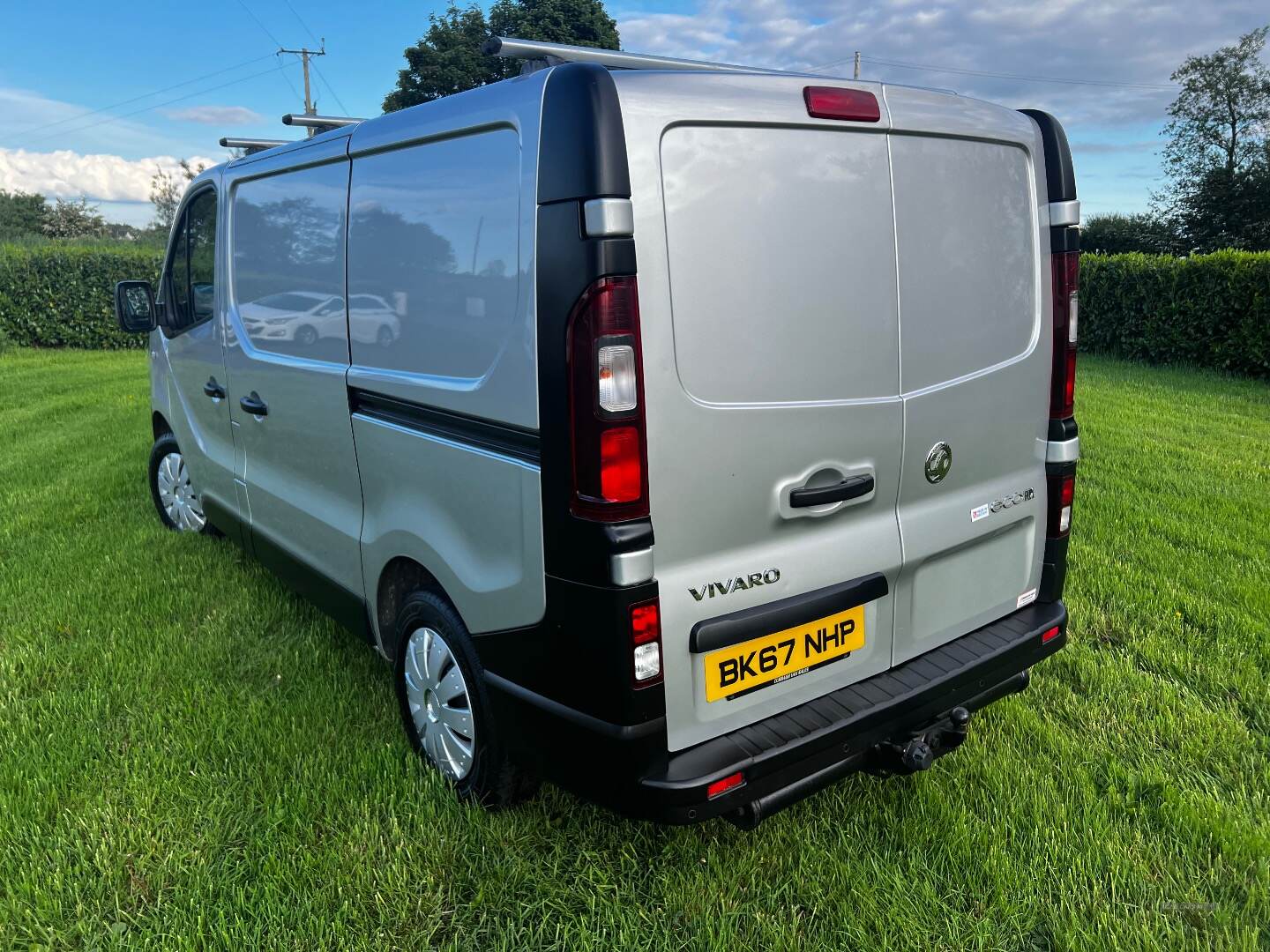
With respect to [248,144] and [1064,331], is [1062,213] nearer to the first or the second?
[1064,331]

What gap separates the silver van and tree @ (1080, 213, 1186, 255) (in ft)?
96.1

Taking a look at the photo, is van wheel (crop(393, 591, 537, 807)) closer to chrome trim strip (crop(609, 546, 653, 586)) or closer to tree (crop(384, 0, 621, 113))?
chrome trim strip (crop(609, 546, 653, 586))

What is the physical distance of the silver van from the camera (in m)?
2.01

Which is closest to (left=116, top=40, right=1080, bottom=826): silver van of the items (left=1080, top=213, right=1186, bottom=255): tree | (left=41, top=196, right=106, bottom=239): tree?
(left=1080, top=213, right=1186, bottom=255): tree

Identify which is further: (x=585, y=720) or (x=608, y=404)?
(x=585, y=720)

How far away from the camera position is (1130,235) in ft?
96.8

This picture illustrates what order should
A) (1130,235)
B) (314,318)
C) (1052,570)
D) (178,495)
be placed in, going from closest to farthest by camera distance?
(1052,570), (314,318), (178,495), (1130,235)

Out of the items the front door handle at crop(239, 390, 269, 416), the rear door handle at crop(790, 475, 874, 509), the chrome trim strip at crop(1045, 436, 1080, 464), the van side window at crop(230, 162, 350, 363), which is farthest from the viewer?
the front door handle at crop(239, 390, 269, 416)

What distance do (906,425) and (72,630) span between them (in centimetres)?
380

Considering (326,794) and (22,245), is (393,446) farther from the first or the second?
(22,245)

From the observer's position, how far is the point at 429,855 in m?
2.52

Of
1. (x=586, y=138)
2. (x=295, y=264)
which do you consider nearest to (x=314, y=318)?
(x=295, y=264)

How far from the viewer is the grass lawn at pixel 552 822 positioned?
2.29 meters

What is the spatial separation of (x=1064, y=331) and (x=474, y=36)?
119ft
